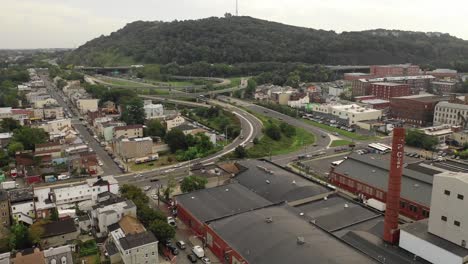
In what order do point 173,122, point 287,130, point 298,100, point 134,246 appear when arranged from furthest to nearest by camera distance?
point 298,100 < point 173,122 < point 287,130 < point 134,246

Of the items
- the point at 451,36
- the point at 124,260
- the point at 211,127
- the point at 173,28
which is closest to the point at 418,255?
the point at 124,260

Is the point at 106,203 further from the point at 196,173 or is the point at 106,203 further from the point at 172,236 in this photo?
the point at 196,173

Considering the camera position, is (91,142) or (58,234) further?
(91,142)

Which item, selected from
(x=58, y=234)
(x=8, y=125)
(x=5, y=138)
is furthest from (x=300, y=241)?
(x=8, y=125)

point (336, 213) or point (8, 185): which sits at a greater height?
point (336, 213)

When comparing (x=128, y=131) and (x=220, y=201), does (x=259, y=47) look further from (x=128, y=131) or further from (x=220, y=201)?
(x=220, y=201)

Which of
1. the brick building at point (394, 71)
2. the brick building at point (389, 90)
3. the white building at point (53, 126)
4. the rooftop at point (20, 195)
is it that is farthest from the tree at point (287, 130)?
the brick building at point (394, 71)
